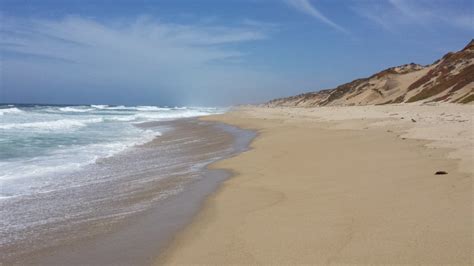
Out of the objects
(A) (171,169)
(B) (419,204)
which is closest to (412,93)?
(A) (171,169)

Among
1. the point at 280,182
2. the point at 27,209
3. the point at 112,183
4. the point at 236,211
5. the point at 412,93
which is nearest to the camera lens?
the point at 236,211

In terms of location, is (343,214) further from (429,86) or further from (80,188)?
(429,86)

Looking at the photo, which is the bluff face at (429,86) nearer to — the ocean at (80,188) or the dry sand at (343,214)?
the dry sand at (343,214)

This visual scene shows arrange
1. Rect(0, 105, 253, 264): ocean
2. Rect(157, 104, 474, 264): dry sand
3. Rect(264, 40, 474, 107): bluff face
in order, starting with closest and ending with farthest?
Rect(157, 104, 474, 264): dry sand < Rect(0, 105, 253, 264): ocean < Rect(264, 40, 474, 107): bluff face

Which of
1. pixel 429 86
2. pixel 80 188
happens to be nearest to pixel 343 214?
pixel 80 188

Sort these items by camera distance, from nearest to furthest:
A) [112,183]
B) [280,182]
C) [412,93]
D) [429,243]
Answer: [429,243] → [280,182] → [112,183] → [412,93]

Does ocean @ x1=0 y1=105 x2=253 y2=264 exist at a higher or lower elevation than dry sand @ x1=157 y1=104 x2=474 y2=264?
lower

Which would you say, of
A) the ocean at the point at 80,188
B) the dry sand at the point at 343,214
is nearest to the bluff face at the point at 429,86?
the dry sand at the point at 343,214

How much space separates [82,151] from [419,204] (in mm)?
11071

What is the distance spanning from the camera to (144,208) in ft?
20.6

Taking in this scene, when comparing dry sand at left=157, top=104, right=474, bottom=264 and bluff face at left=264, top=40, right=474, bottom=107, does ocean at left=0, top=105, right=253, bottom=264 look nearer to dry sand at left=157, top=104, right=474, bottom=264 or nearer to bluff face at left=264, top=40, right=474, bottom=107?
dry sand at left=157, top=104, right=474, bottom=264

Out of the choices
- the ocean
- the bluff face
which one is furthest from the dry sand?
the bluff face

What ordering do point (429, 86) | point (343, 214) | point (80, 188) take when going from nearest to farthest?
1. point (343, 214)
2. point (80, 188)
3. point (429, 86)

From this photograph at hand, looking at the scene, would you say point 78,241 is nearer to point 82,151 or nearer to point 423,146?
point 423,146
